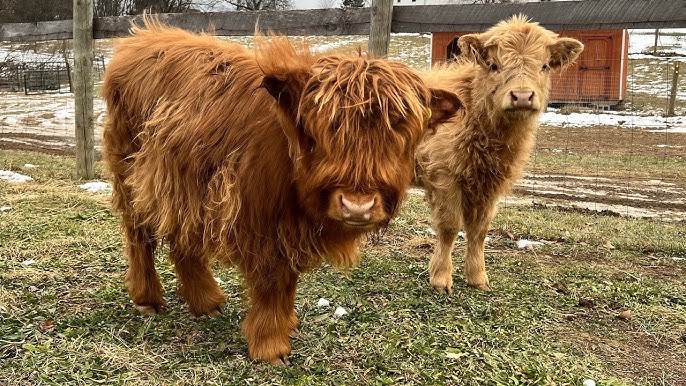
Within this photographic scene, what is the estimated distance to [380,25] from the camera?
20.7 ft

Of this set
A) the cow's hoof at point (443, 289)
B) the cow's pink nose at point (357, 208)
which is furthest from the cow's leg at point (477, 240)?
the cow's pink nose at point (357, 208)

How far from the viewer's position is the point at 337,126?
2.43 meters

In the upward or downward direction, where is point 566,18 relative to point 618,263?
upward

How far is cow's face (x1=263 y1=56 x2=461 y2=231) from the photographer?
240 cm

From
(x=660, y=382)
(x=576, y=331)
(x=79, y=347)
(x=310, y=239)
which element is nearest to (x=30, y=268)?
(x=79, y=347)

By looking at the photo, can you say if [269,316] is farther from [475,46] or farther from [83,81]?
[83,81]

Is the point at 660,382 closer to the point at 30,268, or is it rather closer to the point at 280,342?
the point at 280,342

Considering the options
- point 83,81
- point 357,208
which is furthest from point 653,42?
point 357,208

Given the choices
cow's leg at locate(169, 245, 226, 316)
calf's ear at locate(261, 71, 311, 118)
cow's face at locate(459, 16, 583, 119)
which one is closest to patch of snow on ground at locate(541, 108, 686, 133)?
cow's face at locate(459, 16, 583, 119)

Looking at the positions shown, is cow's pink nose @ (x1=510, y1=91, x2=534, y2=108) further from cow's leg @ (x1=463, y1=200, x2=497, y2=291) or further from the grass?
the grass

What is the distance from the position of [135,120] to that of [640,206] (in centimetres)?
719

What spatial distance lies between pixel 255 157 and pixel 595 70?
22958 millimetres

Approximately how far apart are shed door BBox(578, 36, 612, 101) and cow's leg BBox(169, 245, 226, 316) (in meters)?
21.3

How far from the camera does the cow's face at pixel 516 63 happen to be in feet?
14.8
